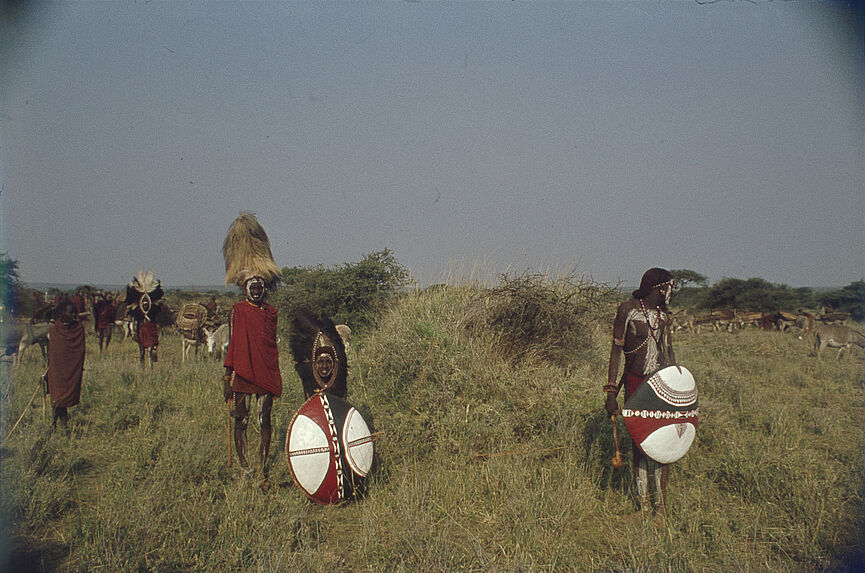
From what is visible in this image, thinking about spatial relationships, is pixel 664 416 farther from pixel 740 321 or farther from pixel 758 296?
pixel 758 296

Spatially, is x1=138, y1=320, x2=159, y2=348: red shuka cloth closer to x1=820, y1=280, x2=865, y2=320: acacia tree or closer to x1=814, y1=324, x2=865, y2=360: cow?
x1=814, y1=324, x2=865, y2=360: cow

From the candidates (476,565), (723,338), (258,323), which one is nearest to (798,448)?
(476,565)

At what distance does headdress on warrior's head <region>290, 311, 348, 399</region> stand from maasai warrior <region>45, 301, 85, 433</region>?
2.53 metres

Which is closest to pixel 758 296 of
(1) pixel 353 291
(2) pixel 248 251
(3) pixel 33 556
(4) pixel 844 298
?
(4) pixel 844 298

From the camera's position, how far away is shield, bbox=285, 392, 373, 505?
4.46 meters

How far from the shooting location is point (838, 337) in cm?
1295

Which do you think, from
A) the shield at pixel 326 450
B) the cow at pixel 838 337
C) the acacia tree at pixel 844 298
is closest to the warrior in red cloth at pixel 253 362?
the shield at pixel 326 450

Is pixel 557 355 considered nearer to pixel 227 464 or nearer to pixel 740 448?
pixel 740 448

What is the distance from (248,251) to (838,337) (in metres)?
12.9

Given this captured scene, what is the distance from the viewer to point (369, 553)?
388 cm

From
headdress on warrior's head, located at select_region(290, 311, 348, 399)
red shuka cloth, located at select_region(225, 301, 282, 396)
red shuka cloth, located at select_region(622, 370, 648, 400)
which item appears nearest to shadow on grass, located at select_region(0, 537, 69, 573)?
red shuka cloth, located at select_region(225, 301, 282, 396)

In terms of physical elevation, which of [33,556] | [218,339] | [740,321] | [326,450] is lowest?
[33,556]

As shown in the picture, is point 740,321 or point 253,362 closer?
point 253,362

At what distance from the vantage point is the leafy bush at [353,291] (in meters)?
10.8
